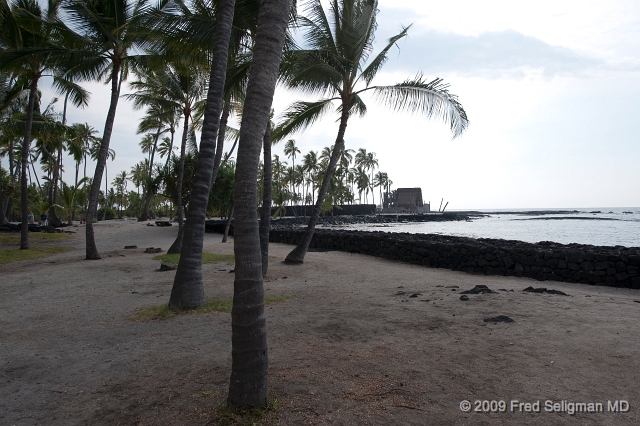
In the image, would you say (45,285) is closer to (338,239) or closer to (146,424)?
(146,424)

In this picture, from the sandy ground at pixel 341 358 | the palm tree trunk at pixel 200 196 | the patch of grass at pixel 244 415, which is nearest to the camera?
the patch of grass at pixel 244 415

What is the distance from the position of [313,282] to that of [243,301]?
7.60 metres

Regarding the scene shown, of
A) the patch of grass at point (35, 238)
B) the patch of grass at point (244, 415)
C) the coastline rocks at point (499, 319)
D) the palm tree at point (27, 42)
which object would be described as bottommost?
the patch of grass at point (244, 415)

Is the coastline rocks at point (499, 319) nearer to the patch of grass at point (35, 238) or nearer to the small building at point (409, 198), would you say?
the patch of grass at point (35, 238)

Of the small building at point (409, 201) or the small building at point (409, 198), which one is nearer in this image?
the small building at point (409, 201)

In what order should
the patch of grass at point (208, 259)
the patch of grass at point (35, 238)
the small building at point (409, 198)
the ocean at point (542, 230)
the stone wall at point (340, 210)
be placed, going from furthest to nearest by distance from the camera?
the small building at point (409, 198) → the stone wall at point (340, 210) → the ocean at point (542, 230) → the patch of grass at point (35, 238) → the patch of grass at point (208, 259)

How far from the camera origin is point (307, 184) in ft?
317

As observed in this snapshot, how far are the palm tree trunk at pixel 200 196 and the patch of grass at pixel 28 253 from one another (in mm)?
11738

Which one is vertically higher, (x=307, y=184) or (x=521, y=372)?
(x=307, y=184)

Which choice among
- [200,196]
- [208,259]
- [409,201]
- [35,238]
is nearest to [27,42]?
[35,238]

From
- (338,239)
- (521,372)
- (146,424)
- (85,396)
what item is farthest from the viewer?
(338,239)

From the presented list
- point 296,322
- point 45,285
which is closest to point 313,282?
point 296,322

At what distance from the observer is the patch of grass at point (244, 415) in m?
3.38

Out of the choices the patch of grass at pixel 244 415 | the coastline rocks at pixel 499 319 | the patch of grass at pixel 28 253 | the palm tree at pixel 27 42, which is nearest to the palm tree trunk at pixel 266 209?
the coastline rocks at pixel 499 319
